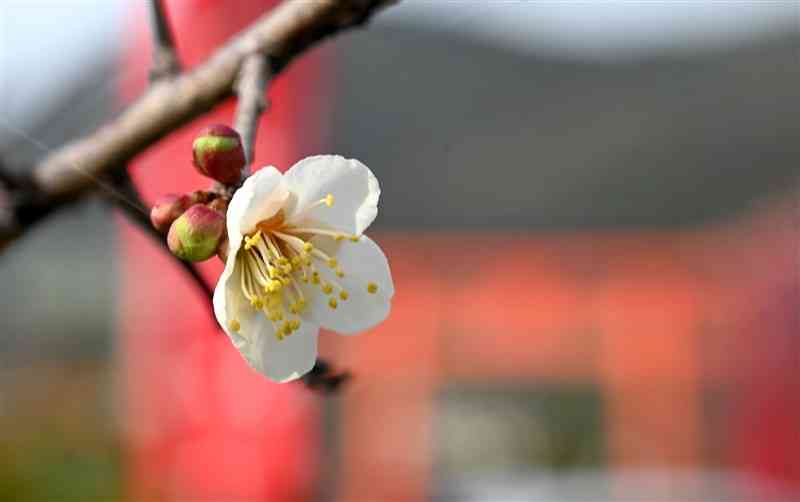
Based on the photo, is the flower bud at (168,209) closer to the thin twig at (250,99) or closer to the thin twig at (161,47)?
the thin twig at (250,99)

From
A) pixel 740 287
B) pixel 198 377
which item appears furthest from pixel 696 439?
pixel 198 377

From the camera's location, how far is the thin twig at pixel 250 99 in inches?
23.3

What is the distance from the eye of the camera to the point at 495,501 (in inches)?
171

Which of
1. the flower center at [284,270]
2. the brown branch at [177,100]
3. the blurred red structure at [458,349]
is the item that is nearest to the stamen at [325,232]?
the flower center at [284,270]

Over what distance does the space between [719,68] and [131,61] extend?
870 centimetres

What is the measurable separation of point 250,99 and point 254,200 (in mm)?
80

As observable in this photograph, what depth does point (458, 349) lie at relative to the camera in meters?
7.77

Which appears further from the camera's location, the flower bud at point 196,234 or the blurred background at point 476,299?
the blurred background at point 476,299

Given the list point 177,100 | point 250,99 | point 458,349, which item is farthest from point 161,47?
point 458,349

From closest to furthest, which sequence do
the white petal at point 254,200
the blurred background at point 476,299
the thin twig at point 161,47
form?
the white petal at point 254,200 < the thin twig at point 161,47 < the blurred background at point 476,299

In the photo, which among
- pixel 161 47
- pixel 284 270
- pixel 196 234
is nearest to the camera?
pixel 196 234

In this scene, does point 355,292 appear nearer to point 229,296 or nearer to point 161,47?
point 229,296

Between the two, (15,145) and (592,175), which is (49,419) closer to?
(15,145)

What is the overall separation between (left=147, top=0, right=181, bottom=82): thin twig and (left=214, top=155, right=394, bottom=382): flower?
0.63ft
